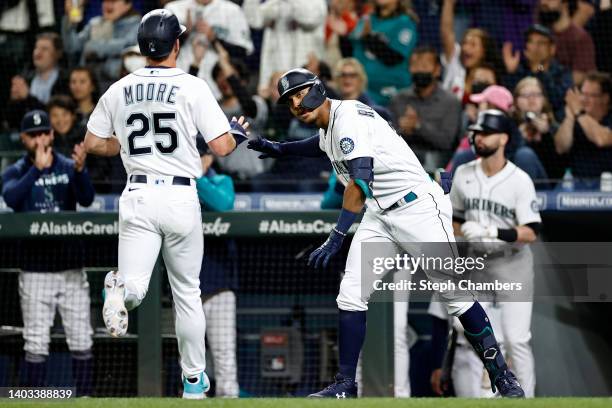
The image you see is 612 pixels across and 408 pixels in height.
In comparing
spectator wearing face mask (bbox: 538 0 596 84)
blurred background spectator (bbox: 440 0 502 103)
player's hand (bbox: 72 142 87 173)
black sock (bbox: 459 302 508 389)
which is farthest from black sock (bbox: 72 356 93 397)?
Answer: spectator wearing face mask (bbox: 538 0 596 84)

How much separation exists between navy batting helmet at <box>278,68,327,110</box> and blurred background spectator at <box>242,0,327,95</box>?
355cm

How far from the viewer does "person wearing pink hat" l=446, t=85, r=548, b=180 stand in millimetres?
7711

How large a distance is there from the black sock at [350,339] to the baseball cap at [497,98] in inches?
107

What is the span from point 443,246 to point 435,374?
2.05 m

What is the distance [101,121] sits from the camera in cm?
557

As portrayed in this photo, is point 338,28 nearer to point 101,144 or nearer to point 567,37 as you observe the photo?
point 567,37

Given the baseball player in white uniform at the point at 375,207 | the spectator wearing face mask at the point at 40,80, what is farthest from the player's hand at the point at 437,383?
the spectator wearing face mask at the point at 40,80

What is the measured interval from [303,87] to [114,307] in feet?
4.42

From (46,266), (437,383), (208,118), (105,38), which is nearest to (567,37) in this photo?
(437,383)

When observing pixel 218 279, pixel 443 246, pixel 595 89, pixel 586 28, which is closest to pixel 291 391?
pixel 218 279

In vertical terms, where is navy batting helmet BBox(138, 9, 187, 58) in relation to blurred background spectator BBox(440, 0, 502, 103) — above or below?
below

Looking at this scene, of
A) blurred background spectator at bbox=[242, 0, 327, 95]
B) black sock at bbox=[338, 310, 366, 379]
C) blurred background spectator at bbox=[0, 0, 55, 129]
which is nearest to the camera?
black sock at bbox=[338, 310, 366, 379]

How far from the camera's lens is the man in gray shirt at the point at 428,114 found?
845 centimetres
